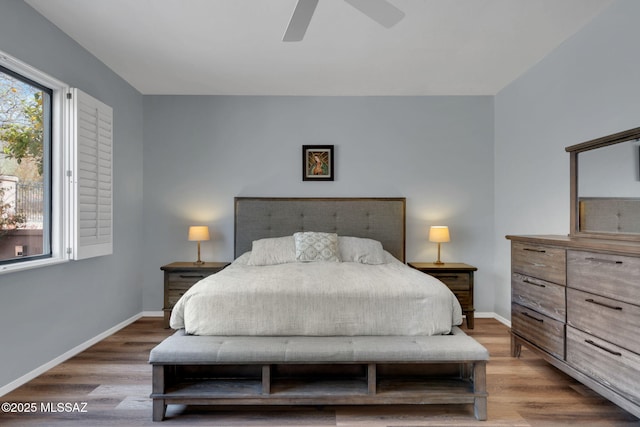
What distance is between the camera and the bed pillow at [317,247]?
11.7ft

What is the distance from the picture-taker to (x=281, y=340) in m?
2.21

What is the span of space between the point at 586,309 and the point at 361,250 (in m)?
1.98

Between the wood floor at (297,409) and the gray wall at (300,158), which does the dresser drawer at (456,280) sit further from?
the wood floor at (297,409)

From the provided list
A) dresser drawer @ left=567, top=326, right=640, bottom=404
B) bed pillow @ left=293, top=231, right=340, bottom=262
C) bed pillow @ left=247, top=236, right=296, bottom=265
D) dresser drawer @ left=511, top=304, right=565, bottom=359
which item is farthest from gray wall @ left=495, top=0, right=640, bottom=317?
bed pillow @ left=247, top=236, right=296, bottom=265

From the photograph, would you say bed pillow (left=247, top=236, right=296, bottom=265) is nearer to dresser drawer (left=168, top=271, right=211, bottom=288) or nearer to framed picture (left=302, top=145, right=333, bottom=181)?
dresser drawer (left=168, top=271, right=211, bottom=288)

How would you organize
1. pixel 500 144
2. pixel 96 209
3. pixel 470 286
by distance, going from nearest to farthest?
1. pixel 96 209
2. pixel 470 286
3. pixel 500 144

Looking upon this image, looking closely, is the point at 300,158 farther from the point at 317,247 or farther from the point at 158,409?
the point at 158,409

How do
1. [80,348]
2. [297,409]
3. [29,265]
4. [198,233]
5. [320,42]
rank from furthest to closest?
[198,233]
[80,348]
[320,42]
[29,265]
[297,409]

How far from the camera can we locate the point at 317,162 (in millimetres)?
4250

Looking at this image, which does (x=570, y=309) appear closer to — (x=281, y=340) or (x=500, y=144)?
(x=281, y=340)

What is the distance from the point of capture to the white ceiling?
2.49m

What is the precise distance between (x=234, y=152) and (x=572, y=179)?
333cm

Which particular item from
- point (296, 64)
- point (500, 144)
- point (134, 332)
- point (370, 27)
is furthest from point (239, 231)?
point (500, 144)

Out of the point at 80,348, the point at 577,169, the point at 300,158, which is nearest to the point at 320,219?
the point at 300,158
